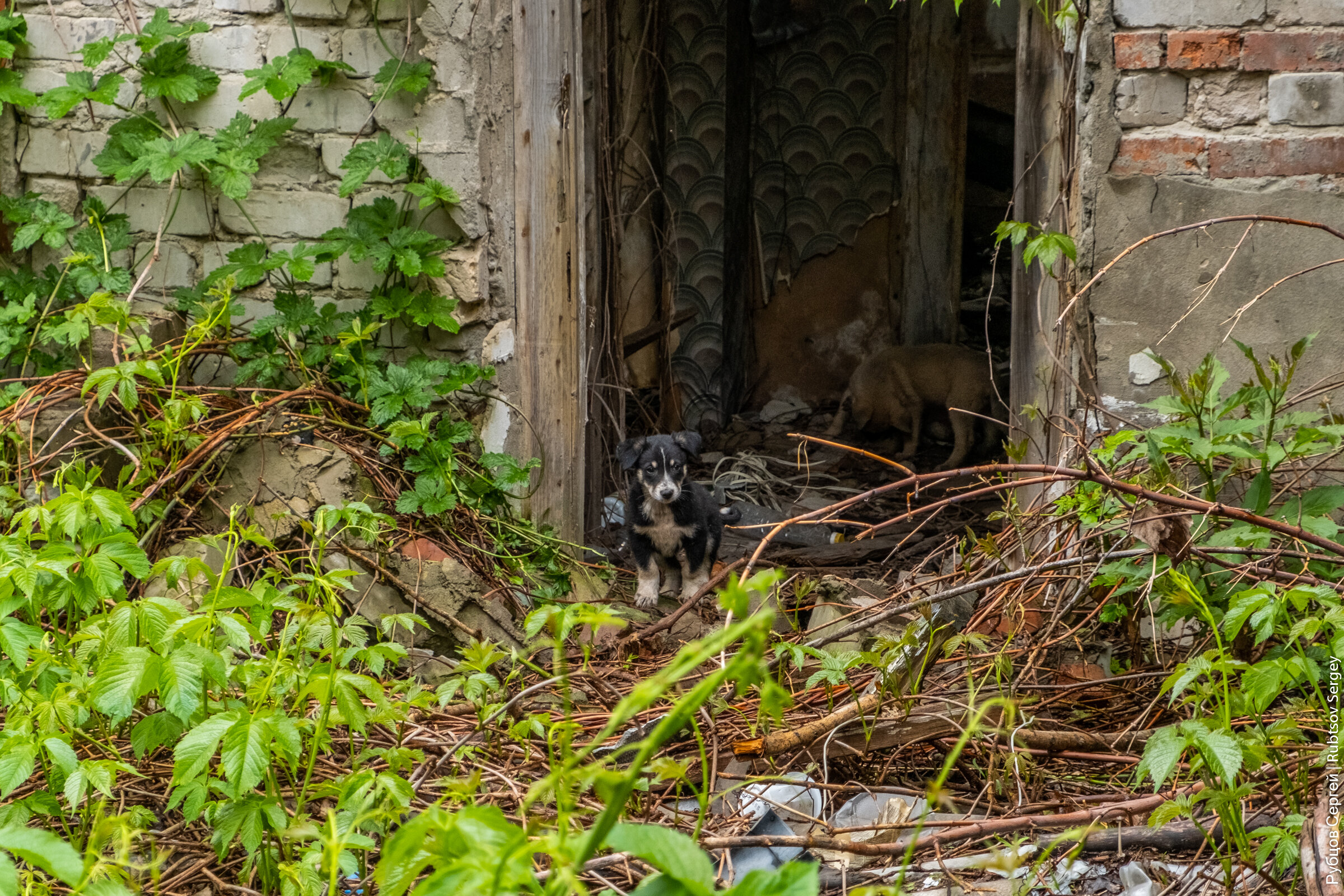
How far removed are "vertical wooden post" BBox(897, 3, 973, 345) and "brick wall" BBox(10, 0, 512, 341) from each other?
4453 millimetres

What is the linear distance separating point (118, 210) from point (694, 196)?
419 cm

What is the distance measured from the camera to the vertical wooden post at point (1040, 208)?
149 inches

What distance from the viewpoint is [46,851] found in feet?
4.67

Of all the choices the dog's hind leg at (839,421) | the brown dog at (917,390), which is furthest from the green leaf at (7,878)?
the dog's hind leg at (839,421)

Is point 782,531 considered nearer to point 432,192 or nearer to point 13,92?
point 432,192

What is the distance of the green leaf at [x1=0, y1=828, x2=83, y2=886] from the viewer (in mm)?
1410

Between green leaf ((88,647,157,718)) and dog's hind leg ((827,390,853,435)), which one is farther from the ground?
green leaf ((88,647,157,718))

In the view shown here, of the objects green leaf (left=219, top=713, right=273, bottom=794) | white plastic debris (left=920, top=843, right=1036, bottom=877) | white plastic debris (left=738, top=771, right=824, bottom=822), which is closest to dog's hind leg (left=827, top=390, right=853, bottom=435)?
white plastic debris (left=738, top=771, right=824, bottom=822)

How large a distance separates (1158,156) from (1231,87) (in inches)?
11.4

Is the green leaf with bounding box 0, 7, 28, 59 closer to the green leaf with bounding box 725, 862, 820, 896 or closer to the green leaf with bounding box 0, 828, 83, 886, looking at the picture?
the green leaf with bounding box 0, 828, 83, 886

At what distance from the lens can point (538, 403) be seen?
4445mm

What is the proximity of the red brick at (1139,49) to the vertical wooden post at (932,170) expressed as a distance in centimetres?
435

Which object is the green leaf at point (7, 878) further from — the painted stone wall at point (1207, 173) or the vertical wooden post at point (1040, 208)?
the painted stone wall at point (1207, 173)

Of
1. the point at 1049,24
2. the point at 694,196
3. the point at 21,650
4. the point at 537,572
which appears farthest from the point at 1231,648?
the point at 694,196
